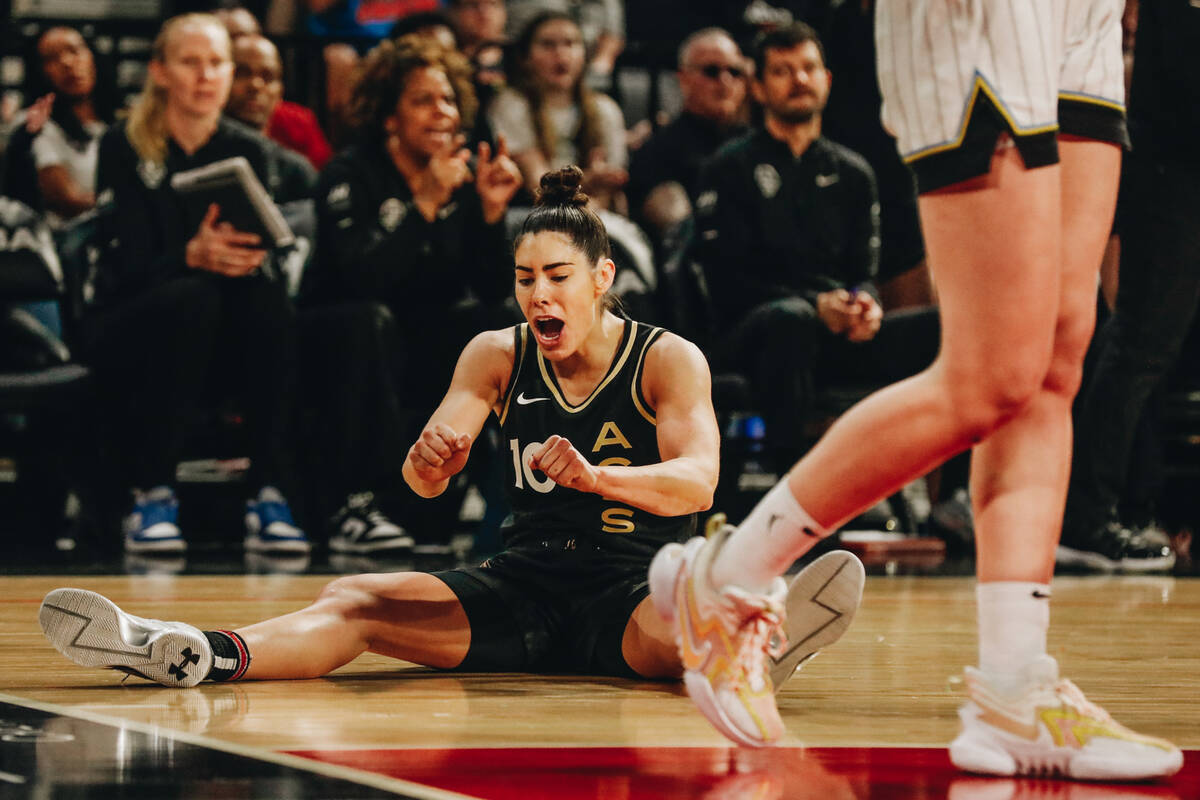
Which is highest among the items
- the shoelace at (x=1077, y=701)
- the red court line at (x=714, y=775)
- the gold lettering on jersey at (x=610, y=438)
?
the gold lettering on jersey at (x=610, y=438)

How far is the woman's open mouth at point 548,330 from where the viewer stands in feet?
9.24

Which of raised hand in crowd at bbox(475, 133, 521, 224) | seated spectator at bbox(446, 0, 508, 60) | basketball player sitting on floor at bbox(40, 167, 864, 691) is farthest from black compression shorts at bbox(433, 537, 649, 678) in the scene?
seated spectator at bbox(446, 0, 508, 60)

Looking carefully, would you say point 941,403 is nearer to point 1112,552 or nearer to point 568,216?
point 568,216

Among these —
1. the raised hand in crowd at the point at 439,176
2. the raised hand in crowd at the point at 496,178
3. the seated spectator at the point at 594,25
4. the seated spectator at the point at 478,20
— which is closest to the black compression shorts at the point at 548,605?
the raised hand in crowd at the point at 496,178

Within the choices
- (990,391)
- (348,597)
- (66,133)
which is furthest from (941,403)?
(66,133)

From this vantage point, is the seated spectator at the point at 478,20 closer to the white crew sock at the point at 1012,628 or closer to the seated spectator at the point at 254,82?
the seated spectator at the point at 254,82

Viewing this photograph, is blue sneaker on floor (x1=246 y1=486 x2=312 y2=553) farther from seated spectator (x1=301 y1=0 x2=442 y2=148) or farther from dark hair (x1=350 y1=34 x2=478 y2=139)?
seated spectator (x1=301 y1=0 x2=442 y2=148)

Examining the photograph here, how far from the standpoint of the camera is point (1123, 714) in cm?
238

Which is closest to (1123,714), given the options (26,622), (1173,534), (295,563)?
(26,622)

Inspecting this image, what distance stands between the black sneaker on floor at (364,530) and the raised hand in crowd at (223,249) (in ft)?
2.86

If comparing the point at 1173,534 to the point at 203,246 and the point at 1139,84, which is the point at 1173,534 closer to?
the point at 1139,84

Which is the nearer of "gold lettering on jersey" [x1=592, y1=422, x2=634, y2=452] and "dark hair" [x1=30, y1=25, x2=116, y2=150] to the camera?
"gold lettering on jersey" [x1=592, y1=422, x2=634, y2=452]

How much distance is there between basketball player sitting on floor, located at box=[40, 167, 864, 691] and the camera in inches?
105

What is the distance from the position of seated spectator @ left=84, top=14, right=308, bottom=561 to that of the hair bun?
266 centimetres
